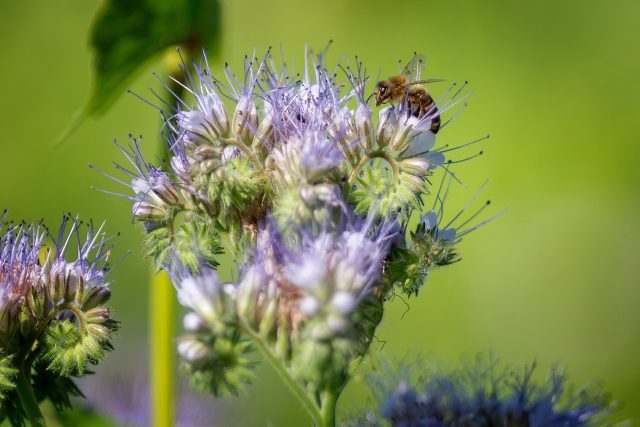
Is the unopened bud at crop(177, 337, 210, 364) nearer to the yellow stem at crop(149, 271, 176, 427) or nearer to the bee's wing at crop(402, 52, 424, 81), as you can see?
the yellow stem at crop(149, 271, 176, 427)

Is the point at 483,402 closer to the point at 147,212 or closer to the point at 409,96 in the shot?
the point at 409,96

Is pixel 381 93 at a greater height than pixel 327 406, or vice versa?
pixel 381 93

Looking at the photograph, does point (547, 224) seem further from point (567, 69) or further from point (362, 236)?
point (362, 236)

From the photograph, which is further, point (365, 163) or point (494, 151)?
point (494, 151)

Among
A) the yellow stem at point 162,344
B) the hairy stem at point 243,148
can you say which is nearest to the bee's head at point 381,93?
the hairy stem at point 243,148

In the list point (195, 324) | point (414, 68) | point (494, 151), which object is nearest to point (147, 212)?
point (195, 324)

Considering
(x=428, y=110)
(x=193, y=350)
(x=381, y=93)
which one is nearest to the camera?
(x=193, y=350)

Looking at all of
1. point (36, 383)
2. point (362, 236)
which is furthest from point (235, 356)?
point (36, 383)
